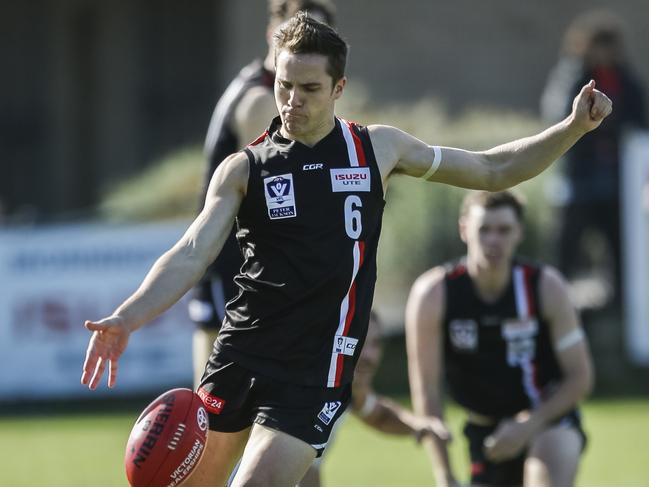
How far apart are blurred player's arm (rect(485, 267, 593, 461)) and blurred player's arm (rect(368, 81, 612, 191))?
1720mm

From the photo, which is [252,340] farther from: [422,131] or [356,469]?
[422,131]

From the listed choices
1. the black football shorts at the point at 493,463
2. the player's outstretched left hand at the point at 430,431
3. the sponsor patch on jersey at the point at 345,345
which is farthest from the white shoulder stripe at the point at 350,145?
the black football shorts at the point at 493,463

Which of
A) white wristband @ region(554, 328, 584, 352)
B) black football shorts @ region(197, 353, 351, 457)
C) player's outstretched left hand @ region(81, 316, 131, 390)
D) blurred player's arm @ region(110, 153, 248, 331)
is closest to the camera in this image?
player's outstretched left hand @ region(81, 316, 131, 390)

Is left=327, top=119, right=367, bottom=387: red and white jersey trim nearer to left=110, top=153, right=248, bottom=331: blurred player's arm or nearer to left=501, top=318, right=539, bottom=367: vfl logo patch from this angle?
left=110, top=153, right=248, bottom=331: blurred player's arm

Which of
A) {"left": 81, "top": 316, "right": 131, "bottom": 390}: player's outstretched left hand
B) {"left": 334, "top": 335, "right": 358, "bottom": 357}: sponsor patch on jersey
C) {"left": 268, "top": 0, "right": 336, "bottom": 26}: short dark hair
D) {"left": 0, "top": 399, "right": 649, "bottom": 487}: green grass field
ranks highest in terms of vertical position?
{"left": 268, "top": 0, "right": 336, "bottom": 26}: short dark hair

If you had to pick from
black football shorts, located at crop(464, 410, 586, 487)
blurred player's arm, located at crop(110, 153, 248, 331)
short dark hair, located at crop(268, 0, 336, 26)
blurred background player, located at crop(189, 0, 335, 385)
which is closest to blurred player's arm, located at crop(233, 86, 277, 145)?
blurred background player, located at crop(189, 0, 335, 385)

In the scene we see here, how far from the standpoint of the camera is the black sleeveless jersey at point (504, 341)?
22.7 ft

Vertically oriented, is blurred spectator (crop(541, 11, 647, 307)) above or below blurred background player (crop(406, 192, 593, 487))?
above

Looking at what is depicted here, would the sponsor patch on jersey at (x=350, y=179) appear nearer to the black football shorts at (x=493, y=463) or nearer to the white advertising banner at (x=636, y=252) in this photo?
the black football shorts at (x=493, y=463)

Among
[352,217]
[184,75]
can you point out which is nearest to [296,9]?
[352,217]

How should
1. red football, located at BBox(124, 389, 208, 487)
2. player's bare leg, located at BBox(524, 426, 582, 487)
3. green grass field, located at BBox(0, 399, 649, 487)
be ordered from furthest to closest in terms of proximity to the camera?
1. green grass field, located at BBox(0, 399, 649, 487)
2. player's bare leg, located at BBox(524, 426, 582, 487)
3. red football, located at BBox(124, 389, 208, 487)

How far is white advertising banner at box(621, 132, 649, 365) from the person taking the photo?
11.9 m

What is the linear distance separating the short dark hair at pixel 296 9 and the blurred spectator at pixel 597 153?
5828mm

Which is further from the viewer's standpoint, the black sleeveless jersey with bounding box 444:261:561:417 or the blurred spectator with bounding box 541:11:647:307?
the blurred spectator with bounding box 541:11:647:307
